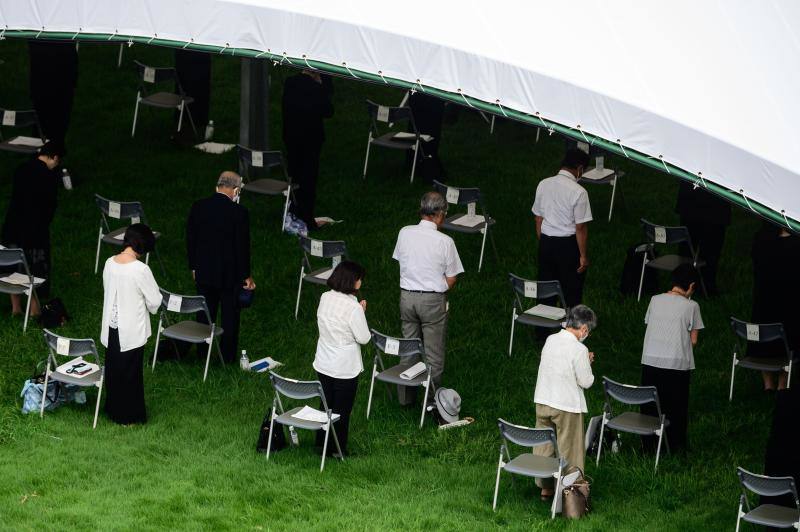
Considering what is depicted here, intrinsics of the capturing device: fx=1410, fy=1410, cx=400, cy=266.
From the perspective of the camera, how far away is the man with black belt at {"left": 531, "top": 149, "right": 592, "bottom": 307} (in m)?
12.3

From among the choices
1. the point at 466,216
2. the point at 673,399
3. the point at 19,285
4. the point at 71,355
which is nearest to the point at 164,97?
the point at 466,216

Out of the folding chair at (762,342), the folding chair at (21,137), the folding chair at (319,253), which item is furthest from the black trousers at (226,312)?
the folding chair at (21,137)

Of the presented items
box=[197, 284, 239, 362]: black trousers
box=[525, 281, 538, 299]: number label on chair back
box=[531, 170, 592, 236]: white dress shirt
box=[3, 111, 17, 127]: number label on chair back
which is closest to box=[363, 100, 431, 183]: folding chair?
box=[3, 111, 17, 127]: number label on chair back

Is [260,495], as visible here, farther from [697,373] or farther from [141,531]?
[697,373]

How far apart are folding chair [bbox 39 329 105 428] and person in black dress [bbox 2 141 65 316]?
1.98 metres

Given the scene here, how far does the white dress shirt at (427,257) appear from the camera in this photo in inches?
444

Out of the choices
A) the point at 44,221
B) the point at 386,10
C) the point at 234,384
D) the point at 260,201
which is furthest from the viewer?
the point at 260,201

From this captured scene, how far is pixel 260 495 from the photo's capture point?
9.95 metres

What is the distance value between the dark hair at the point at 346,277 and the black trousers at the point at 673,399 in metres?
2.48

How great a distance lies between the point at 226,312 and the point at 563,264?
120 inches

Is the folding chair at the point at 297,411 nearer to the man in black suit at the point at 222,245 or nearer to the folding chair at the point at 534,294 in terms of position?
the man in black suit at the point at 222,245

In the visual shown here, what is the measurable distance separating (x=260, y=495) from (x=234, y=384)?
231 cm

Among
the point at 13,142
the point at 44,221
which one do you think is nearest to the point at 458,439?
the point at 44,221

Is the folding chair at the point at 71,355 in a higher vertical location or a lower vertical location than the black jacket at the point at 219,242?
lower
